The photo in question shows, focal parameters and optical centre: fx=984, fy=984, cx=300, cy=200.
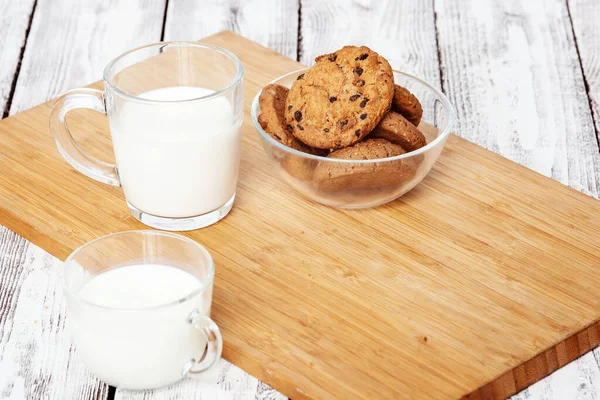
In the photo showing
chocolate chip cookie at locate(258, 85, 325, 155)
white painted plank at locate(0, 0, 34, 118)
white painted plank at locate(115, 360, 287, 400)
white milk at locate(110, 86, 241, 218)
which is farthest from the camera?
white painted plank at locate(0, 0, 34, 118)

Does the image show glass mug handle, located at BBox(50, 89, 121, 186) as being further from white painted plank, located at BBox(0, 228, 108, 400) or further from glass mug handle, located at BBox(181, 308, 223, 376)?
glass mug handle, located at BBox(181, 308, 223, 376)

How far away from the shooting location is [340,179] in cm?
144

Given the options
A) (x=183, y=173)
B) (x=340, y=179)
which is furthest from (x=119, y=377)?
(x=340, y=179)

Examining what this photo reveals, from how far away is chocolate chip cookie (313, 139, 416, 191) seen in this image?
1.43m

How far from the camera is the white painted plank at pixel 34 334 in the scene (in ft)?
4.11

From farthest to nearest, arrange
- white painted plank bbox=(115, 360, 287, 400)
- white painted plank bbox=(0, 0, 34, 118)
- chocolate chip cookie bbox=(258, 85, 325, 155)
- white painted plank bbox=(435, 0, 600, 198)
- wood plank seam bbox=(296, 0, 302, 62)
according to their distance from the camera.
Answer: wood plank seam bbox=(296, 0, 302, 62) → white painted plank bbox=(0, 0, 34, 118) → white painted plank bbox=(435, 0, 600, 198) → chocolate chip cookie bbox=(258, 85, 325, 155) → white painted plank bbox=(115, 360, 287, 400)

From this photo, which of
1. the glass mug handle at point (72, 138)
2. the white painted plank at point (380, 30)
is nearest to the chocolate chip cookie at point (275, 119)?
the glass mug handle at point (72, 138)

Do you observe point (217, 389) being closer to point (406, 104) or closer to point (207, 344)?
point (207, 344)

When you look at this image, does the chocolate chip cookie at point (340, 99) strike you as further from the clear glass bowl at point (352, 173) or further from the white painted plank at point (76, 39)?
the white painted plank at point (76, 39)

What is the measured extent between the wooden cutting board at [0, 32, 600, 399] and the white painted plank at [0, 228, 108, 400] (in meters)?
0.04

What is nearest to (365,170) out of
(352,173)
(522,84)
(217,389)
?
(352,173)

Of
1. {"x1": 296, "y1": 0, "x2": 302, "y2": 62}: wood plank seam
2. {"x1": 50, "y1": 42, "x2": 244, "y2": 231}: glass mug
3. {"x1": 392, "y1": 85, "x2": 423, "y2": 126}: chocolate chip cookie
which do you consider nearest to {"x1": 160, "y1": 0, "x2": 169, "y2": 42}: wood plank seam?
{"x1": 296, "y1": 0, "x2": 302, "y2": 62}: wood plank seam

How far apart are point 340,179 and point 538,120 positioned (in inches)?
25.3

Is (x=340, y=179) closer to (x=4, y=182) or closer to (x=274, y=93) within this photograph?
(x=274, y=93)
